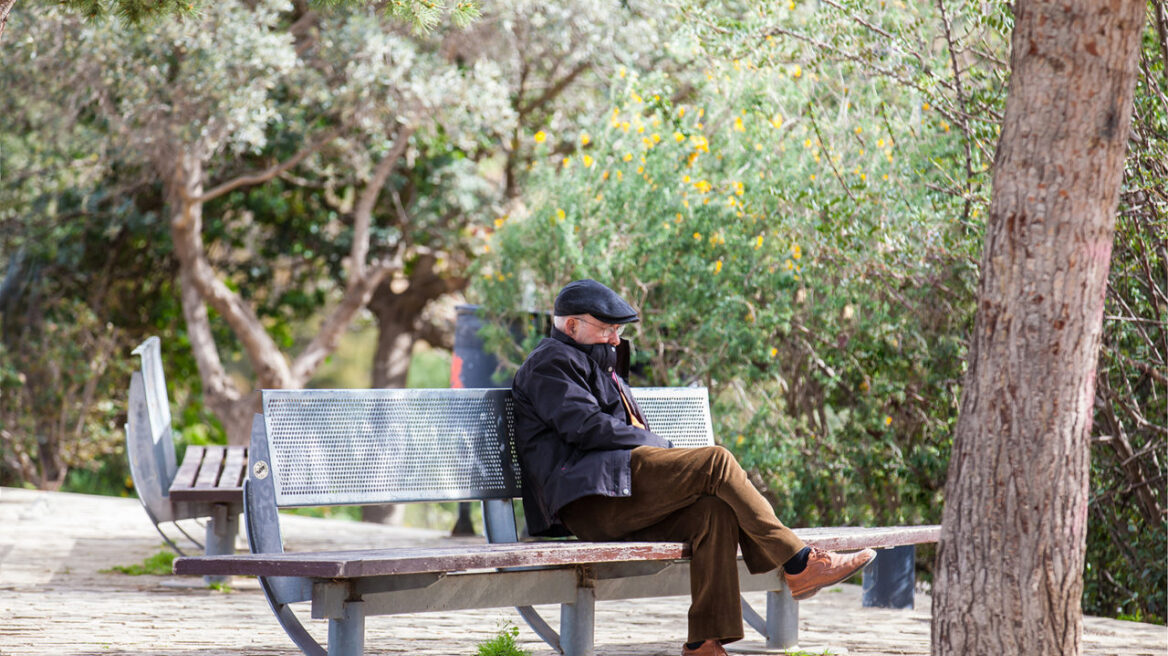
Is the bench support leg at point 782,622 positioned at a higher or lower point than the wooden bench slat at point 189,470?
lower

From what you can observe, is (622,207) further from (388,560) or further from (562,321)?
(388,560)

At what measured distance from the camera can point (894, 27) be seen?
672 cm

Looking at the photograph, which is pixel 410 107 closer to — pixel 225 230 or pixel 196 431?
pixel 225 230

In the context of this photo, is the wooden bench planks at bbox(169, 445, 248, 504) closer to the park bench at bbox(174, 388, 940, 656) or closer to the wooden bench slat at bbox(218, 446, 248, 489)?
the wooden bench slat at bbox(218, 446, 248, 489)

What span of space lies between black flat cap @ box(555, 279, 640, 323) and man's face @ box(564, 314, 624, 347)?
0.10 ft

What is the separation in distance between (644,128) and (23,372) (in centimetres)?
831

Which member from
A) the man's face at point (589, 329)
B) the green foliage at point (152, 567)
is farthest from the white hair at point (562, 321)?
the green foliage at point (152, 567)

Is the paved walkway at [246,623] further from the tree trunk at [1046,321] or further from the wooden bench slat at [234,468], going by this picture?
the tree trunk at [1046,321]

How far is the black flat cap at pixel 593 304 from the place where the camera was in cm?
452

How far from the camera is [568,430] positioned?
427 cm

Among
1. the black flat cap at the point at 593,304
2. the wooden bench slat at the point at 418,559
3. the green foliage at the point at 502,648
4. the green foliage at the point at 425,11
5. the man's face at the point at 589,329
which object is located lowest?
the green foliage at the point at 502,648

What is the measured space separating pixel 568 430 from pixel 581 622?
65cm

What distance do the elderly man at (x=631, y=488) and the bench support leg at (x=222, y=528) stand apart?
7.34 ft

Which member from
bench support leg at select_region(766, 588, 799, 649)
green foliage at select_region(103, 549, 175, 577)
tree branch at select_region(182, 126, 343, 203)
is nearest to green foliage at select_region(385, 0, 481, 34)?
bench support leg at select_region(766, 588, 799, 649)
